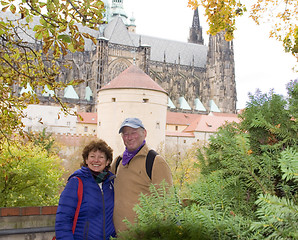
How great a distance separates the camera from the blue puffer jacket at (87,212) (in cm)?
227

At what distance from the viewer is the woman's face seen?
2.56m

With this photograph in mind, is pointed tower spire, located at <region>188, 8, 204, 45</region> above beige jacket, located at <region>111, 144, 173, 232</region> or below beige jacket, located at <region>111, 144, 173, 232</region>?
above

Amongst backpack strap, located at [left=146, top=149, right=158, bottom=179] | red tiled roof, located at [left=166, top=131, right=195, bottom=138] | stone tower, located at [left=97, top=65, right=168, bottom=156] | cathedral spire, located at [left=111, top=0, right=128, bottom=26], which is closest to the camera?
backpack strap, located at [left=146, top=149, right=158, bottom=179]

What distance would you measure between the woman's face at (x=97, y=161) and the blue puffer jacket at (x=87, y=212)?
0.09 m

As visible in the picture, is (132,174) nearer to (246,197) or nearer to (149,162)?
(149,162)

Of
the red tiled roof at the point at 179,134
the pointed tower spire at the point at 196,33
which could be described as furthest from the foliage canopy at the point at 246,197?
the pointed tower spire at the point at 196,33

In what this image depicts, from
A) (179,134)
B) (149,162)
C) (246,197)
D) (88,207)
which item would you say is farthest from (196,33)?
(246,197)

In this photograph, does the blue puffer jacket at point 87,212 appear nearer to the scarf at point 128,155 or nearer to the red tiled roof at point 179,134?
the scarf at point 128,155

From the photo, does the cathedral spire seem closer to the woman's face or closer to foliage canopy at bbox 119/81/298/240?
the woman's face

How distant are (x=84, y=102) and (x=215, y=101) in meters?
22.6

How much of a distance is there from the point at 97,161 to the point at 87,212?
15.4 inches

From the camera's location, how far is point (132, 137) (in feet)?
8.34

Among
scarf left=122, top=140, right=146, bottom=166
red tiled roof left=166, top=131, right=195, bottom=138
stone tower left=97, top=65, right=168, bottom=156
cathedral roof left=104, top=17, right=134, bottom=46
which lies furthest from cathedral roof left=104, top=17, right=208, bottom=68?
scarf left=122, top=140, right=146, bottom=166

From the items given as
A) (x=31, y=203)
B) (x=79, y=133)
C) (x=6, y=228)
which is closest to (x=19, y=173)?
(x=31, y=203)
